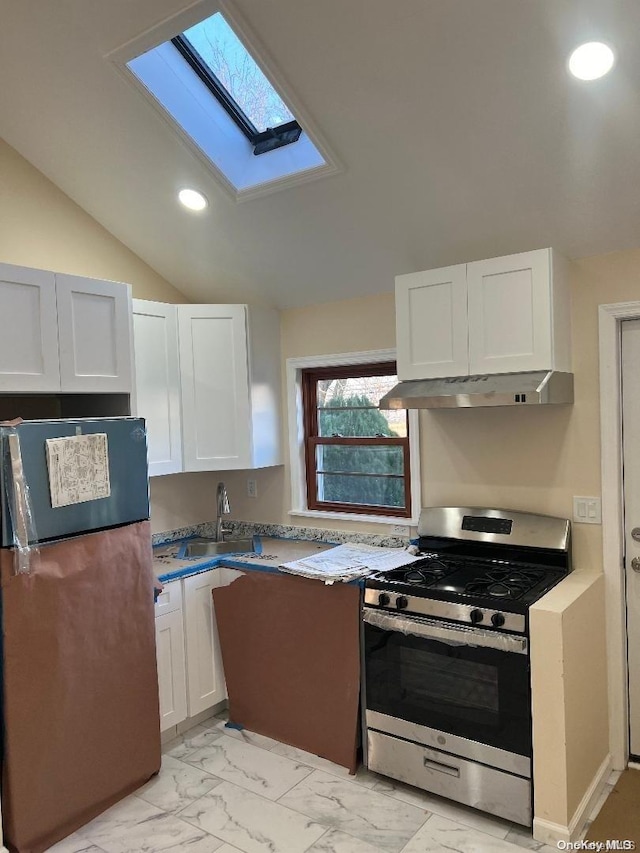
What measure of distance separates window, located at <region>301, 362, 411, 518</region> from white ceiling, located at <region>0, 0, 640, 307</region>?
51cm

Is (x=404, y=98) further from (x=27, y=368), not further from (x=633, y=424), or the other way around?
(x=27, y=368)

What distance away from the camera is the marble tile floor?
7.84ft

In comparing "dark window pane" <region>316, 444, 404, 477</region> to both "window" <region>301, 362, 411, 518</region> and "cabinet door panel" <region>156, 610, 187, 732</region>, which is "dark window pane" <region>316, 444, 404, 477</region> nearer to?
"window" <region>301, 362, 411, 518</region>

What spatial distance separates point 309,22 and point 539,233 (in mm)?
1237

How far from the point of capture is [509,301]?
265cm

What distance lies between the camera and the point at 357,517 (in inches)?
140

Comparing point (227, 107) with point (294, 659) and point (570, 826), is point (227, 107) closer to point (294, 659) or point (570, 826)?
point (294, 659)

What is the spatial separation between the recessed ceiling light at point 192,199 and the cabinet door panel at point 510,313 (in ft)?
4.38

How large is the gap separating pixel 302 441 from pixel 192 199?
1.47 meters

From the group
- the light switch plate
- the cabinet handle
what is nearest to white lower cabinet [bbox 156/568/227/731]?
the cabinet handle

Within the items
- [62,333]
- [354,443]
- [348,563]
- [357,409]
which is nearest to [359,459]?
[354,443]

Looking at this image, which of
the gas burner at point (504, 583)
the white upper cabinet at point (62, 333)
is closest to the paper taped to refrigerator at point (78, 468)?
the white upper cabinet at point (62, 333)

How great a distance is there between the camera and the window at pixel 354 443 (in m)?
3.51

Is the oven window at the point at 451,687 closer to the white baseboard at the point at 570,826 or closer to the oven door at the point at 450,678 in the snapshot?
the oven door at the point at 450,678
